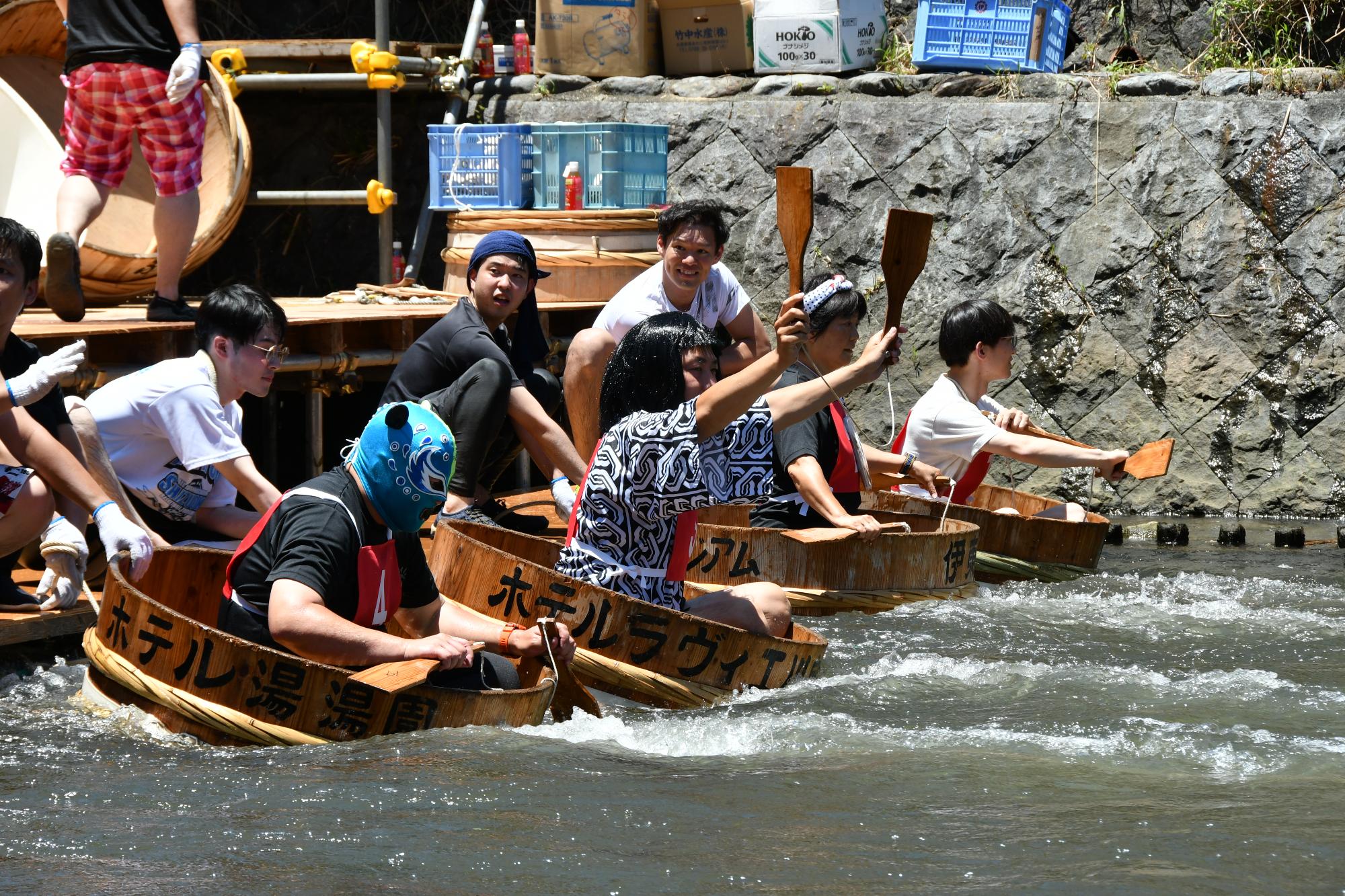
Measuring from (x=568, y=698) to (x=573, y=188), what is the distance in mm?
5415

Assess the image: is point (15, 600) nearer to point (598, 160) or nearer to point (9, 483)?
point (9, 483)

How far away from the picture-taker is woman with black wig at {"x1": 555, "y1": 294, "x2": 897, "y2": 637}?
4926 millimetres

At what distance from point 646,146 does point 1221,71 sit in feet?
11.1

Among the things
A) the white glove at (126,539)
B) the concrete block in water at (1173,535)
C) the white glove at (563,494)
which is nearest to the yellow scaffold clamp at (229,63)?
the white glove at (563,494)

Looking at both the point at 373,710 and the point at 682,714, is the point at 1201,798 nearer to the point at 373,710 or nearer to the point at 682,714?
the point at 682,714

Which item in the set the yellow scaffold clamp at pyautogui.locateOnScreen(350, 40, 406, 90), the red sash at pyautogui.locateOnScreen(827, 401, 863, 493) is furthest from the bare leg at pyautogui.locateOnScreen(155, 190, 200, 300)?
the red sash at pyautogui.locateOnScreen(827, 401, 863, 493)

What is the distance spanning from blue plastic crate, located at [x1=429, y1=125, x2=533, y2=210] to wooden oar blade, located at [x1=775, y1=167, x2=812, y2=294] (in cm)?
503

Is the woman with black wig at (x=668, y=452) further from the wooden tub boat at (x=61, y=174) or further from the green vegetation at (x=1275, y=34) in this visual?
the green vegetation at (x=1275, y=34)

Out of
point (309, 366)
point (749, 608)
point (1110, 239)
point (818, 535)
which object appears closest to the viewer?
point (749, 608)

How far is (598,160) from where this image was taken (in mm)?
9820

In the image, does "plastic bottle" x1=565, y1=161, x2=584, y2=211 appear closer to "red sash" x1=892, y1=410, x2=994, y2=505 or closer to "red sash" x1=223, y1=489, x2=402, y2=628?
"red sash" x1=892, y1=410, x2=994, y2=505

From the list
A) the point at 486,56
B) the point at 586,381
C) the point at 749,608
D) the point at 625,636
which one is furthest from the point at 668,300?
the point at 486,56

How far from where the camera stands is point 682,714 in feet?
16.4

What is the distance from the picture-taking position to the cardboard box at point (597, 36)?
10625mm
